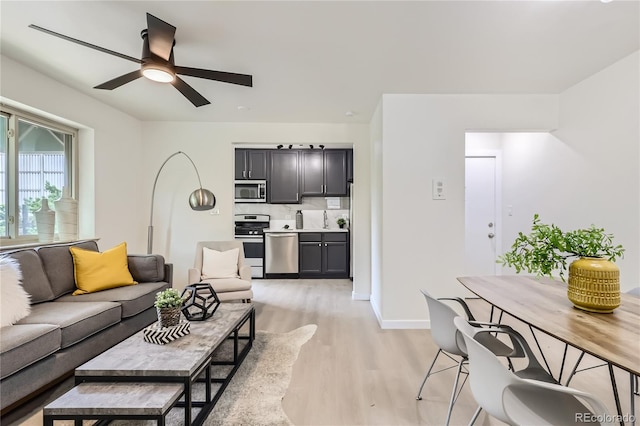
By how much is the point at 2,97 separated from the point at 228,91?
1829 millimetres

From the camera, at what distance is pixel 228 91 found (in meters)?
3.11

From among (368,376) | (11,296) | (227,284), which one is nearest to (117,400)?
(11,296)

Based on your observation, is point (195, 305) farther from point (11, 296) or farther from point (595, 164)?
point (595, 164)

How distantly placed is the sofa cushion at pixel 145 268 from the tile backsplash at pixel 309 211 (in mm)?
2965

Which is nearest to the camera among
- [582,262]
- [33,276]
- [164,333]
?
[582,262]

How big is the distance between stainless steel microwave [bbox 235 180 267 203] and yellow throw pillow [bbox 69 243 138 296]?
292 cm

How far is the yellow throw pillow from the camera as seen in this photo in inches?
106

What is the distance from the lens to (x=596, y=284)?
1.44 m

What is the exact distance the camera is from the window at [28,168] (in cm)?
266

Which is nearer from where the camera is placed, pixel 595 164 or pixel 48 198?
pixel 595 164

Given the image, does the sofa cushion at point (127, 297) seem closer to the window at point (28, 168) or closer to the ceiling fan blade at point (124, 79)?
the window at point (28, 168)

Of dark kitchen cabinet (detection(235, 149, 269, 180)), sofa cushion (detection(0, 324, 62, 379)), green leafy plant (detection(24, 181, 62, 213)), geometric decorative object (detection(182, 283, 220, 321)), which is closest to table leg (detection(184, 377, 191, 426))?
geometric decorative object (detection(182, 283, 220, 321))

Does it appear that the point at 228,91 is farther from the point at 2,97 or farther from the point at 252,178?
the point at 252,178

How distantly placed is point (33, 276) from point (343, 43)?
3049 mm
